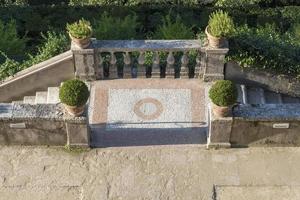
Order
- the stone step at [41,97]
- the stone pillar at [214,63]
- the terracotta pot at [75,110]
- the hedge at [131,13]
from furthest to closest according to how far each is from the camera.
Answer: the hedge at [131,13] → the stone step at [41,97] → the stone pillar at [214,63] → the terracotta pot at [75,110]

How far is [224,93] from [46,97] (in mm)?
4940

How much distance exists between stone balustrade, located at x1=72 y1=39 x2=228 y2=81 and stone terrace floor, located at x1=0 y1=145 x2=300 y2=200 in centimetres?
222

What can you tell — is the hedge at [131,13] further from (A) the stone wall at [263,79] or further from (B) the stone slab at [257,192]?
(B) the stone slab at [257,192]

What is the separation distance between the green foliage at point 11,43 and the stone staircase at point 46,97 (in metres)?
Result: 1.98

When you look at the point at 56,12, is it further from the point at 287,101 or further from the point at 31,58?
the point at 287,101

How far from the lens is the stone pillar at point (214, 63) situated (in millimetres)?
15000

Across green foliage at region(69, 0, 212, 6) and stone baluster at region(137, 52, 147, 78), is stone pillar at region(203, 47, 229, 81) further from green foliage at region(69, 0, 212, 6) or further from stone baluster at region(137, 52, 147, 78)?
green foliage at region(69, 0, 212, 6)

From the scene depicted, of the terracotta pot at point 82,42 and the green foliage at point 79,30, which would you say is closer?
the green foliage at point 79,30

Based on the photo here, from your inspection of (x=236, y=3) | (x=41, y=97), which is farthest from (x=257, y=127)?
(x=236, y=3)

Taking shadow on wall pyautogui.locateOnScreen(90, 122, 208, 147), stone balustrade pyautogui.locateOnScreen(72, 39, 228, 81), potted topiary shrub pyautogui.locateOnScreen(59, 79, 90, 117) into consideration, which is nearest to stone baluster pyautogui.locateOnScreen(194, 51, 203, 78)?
stone balustrade pyautogui.locateOnScreen(72, 39, 228, 81)

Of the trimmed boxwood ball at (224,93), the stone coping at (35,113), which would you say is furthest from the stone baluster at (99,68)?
the trimmed boxwood ball at (224,93)

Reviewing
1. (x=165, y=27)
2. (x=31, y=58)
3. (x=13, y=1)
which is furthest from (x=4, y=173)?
(x=13, y=1)

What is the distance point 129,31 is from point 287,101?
4779mm

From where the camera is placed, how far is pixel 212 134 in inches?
559
